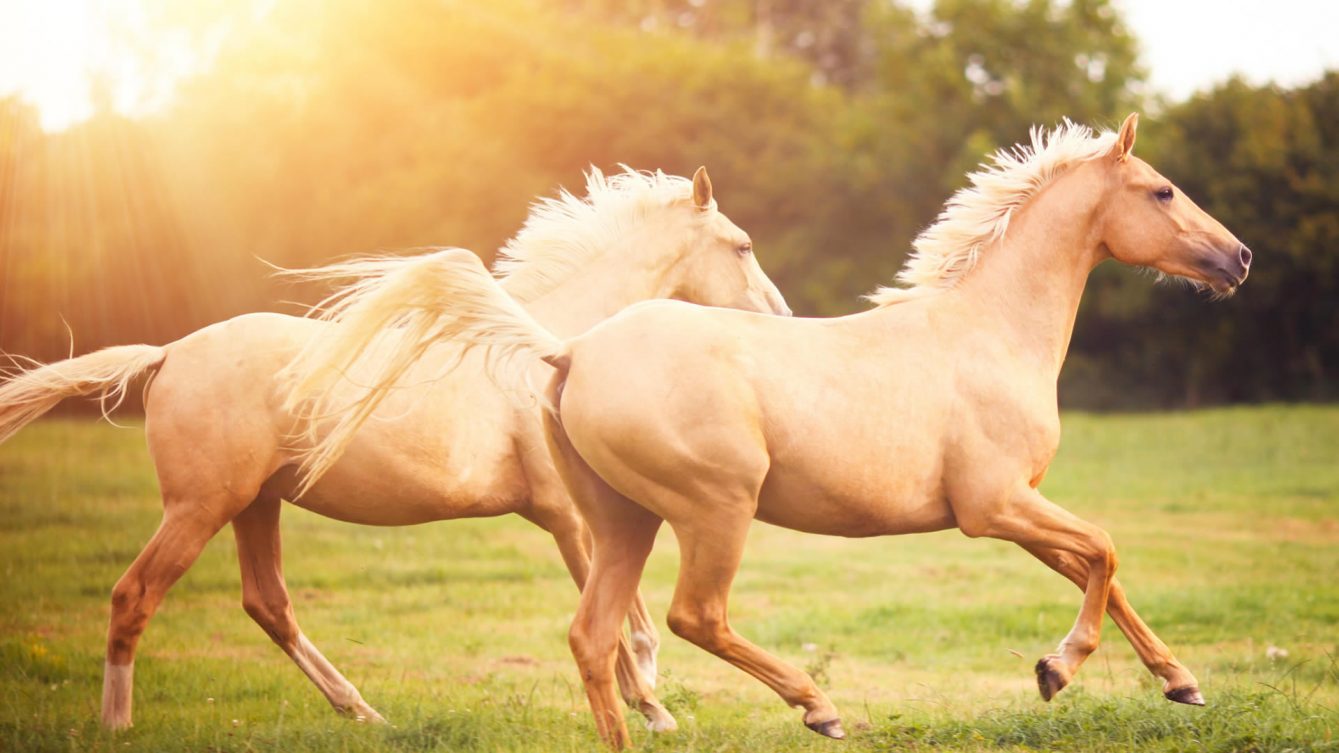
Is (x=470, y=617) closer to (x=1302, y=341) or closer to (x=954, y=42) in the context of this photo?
(x=1302, y=341)

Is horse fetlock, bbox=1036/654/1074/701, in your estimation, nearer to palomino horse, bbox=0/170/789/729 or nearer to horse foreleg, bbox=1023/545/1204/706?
horse foreleg, bbox=1023/545/1204/706

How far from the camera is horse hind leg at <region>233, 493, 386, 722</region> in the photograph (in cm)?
626

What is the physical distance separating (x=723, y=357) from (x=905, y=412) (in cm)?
76

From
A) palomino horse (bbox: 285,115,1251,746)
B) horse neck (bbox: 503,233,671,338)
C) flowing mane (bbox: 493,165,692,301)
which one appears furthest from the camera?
flowing mane (bbox: 493,165,692,301)

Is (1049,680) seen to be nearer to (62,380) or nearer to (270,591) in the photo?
(270,591)

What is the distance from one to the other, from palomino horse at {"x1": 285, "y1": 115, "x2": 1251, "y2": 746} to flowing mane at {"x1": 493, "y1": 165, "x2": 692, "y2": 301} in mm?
1750

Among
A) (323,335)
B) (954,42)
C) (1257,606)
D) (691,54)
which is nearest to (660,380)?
(323,335)

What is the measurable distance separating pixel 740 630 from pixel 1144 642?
12.8 ft

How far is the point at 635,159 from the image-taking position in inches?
1133

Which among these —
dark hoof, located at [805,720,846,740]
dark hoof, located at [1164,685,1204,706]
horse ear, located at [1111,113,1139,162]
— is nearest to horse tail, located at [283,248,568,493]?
dark hoof, located at [805,720,846,740]

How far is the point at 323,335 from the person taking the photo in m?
5.43

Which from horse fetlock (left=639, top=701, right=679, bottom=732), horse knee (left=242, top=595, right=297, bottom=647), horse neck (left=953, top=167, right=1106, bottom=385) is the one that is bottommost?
horse knee (left=242, top=595, right=297, bottom=647)

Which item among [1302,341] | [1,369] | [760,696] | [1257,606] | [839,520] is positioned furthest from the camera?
[1302,341]

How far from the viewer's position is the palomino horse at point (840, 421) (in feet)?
15.5
